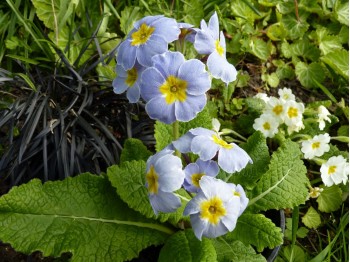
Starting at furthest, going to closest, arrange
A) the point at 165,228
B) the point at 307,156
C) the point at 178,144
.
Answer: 1. the point at 307,156
2. the point at 165,228
3. the point at 178,144

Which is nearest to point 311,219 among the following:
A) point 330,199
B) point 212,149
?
point 330,199

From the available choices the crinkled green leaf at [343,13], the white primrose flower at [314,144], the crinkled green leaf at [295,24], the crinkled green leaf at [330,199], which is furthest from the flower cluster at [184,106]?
the crinkled green leaf at [343,13]

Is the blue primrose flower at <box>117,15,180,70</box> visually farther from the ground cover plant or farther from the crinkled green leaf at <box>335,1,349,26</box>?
the crinkled green leaf at <box>335,1,349,26</box>

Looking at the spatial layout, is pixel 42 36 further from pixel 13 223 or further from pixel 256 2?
pixel 256 2

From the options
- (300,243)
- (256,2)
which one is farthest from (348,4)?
(300,243)

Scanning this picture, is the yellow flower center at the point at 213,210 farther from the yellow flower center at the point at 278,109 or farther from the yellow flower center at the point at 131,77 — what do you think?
the yellow flower center at the point at 278,109

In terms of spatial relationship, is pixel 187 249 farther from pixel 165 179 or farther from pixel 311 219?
pixel 311 219
